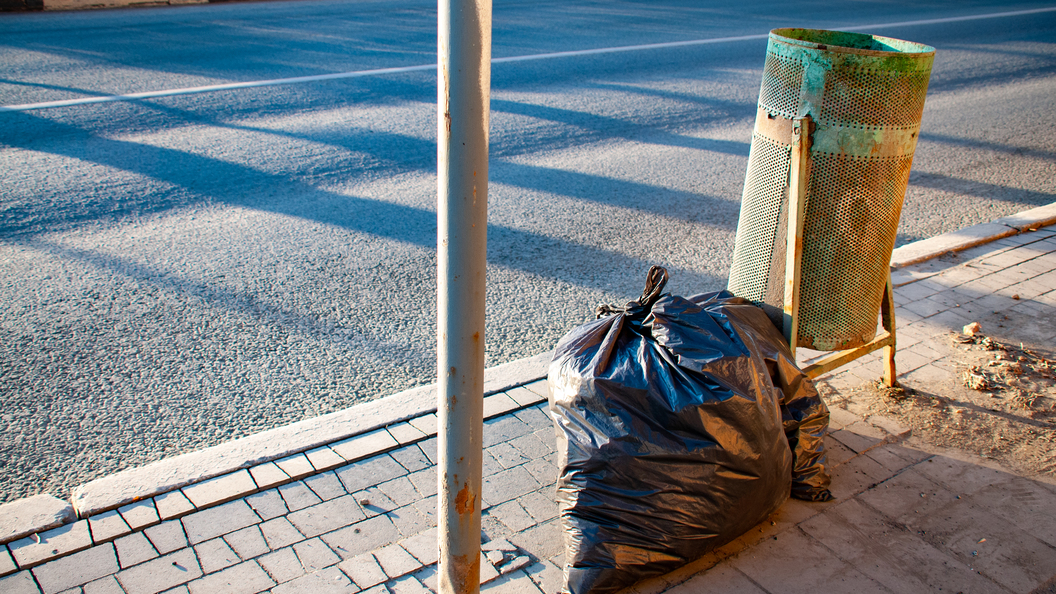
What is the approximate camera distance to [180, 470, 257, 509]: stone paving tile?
2820 millimetres

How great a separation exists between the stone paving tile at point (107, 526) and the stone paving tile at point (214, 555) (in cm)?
29

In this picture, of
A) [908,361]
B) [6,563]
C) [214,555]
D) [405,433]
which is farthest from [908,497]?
[6,563]

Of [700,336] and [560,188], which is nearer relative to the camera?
[700,336]

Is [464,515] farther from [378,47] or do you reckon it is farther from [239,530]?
[378,47]

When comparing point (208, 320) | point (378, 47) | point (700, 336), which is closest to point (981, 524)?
point (700, 336)

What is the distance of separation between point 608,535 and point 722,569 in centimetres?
43

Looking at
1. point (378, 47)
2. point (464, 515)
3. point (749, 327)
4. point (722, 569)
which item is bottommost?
point (722, 569)

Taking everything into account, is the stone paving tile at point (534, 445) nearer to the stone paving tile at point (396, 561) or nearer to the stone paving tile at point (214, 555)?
the stone paving tile at point (396, 561)

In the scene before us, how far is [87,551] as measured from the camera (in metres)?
2.59

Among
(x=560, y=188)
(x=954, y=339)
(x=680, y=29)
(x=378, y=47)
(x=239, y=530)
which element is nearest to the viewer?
(x=239, y=530)

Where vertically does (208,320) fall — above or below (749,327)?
below

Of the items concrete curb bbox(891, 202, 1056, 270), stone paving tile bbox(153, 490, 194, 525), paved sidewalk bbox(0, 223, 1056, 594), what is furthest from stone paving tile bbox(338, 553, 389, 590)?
Result: concrete curb bbox(891, 202, 1056, 270)

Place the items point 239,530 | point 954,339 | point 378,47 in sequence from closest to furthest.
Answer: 1. point 239,530
2. point 954,339
3. point 378,47

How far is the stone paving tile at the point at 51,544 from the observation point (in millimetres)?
2547
